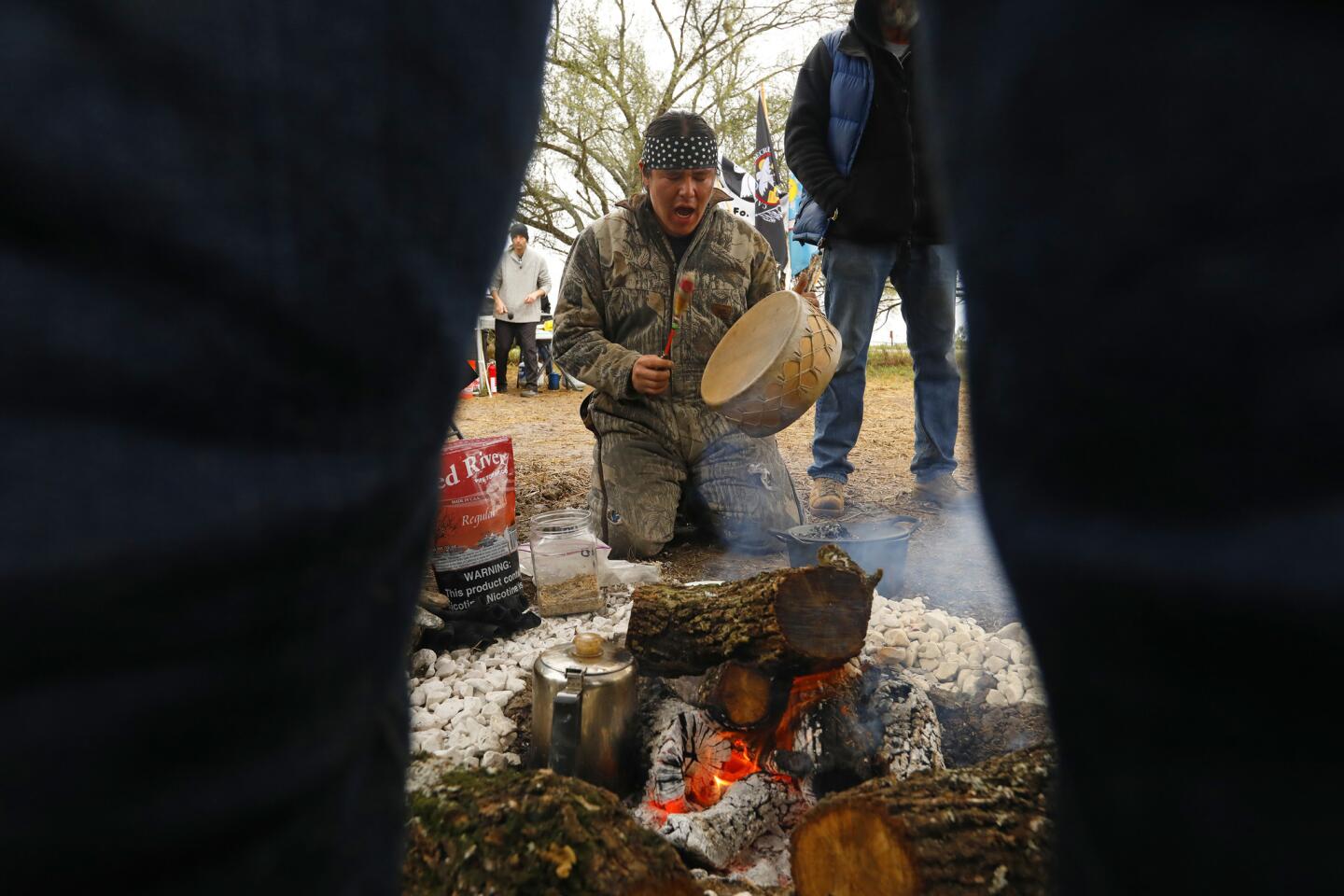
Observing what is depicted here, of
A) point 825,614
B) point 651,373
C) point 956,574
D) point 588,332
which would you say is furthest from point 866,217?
point 825,614

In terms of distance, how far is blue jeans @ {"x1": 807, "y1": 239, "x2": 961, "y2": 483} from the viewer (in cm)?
397

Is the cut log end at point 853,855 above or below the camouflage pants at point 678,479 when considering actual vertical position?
below

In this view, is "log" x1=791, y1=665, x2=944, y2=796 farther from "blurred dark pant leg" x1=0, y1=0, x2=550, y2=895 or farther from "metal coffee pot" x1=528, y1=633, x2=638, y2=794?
"blurred dark pant leg" x1=0, y1=0, x2=550, y2=895

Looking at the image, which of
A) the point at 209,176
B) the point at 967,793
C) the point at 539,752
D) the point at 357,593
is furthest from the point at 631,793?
the point at 209,176

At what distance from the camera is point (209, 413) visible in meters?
0.29

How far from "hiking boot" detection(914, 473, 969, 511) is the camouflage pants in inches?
34.8

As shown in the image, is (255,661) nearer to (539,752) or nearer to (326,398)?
(326,398)

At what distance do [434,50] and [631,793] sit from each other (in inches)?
68.4

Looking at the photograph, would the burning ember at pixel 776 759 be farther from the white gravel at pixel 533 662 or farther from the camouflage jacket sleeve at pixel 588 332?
the camouflage jacket sleeve at pixel 588 332

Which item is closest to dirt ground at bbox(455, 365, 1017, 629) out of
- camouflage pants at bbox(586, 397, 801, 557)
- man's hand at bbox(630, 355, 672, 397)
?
camouflage pants at bbox(586, 397, 801, 557)

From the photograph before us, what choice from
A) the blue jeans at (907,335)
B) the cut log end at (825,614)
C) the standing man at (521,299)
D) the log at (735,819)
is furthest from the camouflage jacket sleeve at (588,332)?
the standing man at (521,299)

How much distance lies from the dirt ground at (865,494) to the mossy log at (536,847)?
56 cm

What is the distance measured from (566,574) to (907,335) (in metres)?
2.40

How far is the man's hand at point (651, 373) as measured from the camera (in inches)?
142
